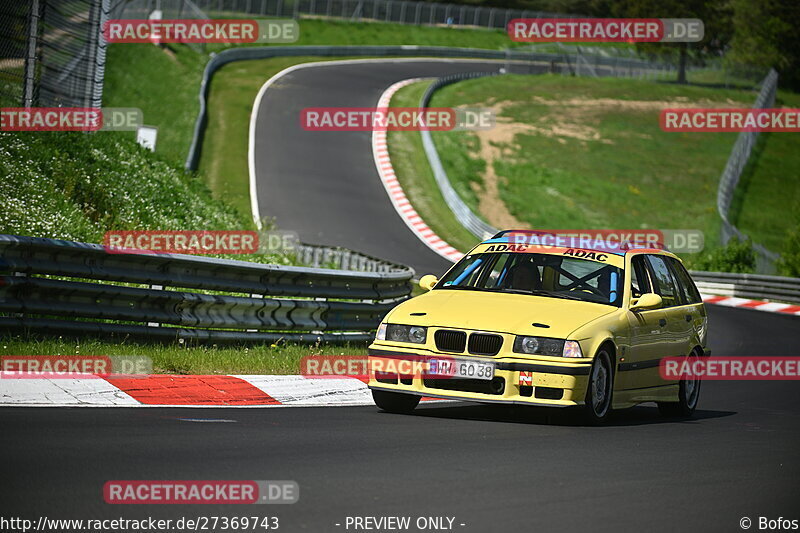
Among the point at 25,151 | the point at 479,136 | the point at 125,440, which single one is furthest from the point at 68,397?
the point at 479,136

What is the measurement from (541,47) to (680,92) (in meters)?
11.2

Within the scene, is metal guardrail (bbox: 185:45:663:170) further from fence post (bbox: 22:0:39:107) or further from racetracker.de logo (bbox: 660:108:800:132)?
fence post (bbox: 22:0:39:107)

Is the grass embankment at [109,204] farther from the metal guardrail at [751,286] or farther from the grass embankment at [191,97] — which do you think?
the metal guardrail at [751,286]

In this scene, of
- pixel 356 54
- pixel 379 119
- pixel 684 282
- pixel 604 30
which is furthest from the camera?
pixel 604 30

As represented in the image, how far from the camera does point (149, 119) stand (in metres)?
45.9

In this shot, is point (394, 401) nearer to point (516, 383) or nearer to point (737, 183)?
point (516, 383)

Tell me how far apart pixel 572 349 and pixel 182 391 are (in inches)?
129

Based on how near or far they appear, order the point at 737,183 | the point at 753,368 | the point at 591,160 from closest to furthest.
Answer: the point at 753,368 < the point at 591,160 < the point at 737,183

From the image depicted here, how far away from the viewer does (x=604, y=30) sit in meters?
92.4

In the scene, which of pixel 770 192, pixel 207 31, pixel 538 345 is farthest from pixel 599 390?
pixel 207 31

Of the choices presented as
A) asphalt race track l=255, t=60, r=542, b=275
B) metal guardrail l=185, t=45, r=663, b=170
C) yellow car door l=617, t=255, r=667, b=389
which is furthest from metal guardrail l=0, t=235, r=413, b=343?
metal guardrail l=185, t=45, r=663, b=170

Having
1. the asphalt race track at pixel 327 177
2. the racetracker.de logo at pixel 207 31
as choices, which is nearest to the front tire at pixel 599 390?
the asphalt race track at pixel 327 177

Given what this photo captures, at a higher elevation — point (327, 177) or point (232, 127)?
point (232, 127)

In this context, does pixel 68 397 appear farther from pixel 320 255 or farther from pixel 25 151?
pixel 320 255
